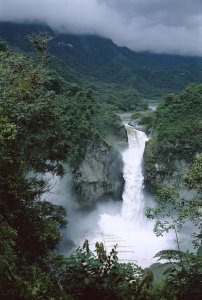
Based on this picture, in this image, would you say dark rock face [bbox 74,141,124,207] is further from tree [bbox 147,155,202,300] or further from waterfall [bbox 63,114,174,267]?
tree [bbox 147,155,202,300]

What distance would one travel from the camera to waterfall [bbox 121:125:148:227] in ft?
125

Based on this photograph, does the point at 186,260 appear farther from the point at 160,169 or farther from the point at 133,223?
the point at 160,169

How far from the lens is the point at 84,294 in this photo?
7727 mm

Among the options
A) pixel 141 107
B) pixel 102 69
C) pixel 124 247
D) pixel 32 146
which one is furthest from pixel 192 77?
pixel 32 146

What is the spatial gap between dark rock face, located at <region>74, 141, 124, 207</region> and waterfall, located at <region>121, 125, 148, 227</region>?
0.79 metres

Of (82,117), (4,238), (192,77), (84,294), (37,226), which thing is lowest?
(84,294)

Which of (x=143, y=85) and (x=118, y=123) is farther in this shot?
(x=143, y=85)

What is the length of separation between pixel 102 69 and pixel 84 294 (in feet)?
554

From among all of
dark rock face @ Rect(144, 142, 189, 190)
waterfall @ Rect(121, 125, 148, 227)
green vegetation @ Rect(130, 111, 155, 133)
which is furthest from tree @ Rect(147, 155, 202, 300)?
green vegetation @ Rect(130, 111, 155, 133)

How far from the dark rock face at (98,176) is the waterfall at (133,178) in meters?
0.79

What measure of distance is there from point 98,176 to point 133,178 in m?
5.76

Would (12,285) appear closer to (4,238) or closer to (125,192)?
(4,238)

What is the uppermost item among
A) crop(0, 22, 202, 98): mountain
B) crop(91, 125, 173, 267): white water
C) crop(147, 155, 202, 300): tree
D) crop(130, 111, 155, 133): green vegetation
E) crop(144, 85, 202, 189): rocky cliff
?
crop(0, 22, 202, 98): mountain

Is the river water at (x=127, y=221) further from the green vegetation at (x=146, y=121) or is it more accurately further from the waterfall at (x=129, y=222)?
the green vegetation at (x=146, y=121)
